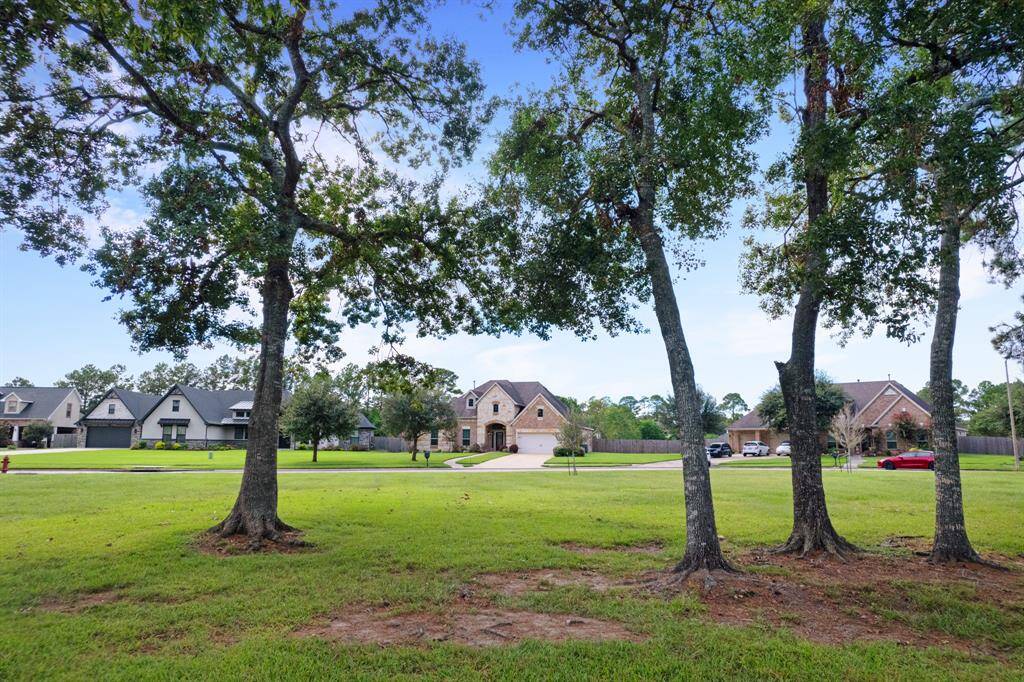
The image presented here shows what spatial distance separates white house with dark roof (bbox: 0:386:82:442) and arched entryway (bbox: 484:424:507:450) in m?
41.5

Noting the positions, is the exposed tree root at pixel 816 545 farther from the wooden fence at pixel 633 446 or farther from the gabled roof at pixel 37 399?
the gabled roof at pixel 37 399

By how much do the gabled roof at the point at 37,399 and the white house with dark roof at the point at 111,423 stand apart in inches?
243

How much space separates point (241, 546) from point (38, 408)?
66.1 metres

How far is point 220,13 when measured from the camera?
28.9ft

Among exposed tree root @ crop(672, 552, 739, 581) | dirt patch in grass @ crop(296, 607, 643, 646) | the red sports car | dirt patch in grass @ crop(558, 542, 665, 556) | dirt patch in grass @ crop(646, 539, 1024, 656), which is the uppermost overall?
exposed tree root @ crop(672, 552, 739, 581)

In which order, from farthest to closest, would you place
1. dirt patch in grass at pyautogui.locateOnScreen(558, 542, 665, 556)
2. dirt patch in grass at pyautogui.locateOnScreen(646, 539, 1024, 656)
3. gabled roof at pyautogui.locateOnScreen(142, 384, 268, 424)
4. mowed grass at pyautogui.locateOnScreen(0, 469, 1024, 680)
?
gabled roof at pyautogui.locateOnScreen(142, 384, 268, 424) < dirt patch in grass at pyautogui.locateOnScreen(558, 542, 665, 556) < dirt patch in grass at pyautogui.locateOnScreen(646, 539, 1024, 656) < mowed grass at pyautogui.locateOnScreen(0, 469, 1024, 680)

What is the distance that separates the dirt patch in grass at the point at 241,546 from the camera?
888 centimetres

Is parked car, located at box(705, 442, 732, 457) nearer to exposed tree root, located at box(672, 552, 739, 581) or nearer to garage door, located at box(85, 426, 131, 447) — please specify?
exposed tree root, located at box(672, 552, 739, 581)

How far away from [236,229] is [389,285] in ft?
14.2

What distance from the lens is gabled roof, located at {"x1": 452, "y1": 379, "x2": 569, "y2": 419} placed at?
54.8m

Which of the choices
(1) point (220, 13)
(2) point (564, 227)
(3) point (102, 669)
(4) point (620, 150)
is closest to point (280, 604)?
(3) point (102, 669)

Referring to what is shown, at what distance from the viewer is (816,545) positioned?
860 centimetres

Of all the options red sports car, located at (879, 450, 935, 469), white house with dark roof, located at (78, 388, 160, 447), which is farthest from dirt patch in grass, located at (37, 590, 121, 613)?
white house with dark roof, located at (78, 388, 160, 447)

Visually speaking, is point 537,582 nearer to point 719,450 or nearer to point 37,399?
point 719,450
